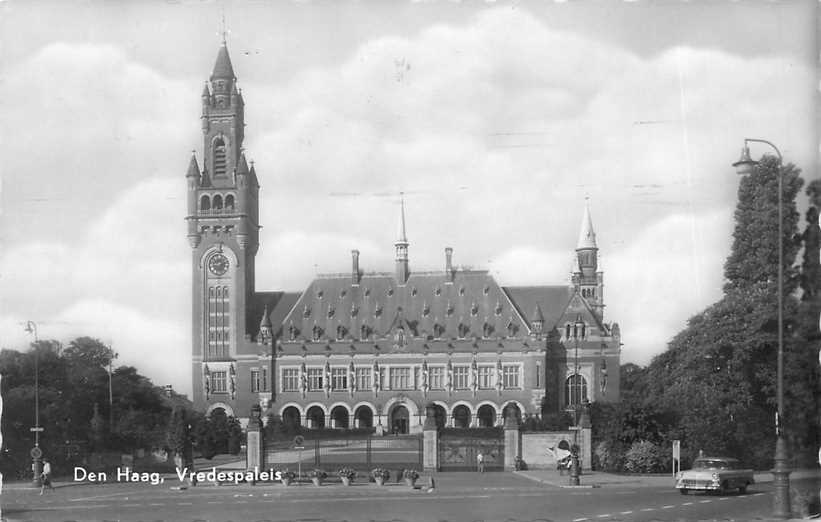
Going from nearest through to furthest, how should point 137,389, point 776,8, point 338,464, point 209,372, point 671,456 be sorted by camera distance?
point 776,8 < point 671,456 < point 338,464 < point 137,389 < point 209,372

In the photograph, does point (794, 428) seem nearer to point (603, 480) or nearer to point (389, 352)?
point (603, 480)

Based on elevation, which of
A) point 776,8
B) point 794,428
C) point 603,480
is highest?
point 776,8

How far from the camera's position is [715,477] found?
2580 centimetres

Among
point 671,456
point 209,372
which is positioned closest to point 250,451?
point 671,456

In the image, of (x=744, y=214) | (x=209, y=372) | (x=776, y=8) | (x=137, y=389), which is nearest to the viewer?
(x=776, y=8)

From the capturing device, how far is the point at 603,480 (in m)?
32.5

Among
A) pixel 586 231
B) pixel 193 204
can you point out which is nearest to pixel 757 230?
pixel 586 231

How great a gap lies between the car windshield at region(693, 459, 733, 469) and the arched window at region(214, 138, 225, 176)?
2926 cm

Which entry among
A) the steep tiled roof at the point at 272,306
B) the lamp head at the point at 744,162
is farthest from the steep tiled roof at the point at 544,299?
the lamp head at the point at 744,162

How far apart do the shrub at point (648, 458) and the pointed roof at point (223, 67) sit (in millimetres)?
17432

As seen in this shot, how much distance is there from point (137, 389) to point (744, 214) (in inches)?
945

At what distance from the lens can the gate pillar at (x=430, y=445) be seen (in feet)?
125

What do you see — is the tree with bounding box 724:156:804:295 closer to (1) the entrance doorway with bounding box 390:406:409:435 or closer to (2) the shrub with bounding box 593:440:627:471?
(2) the shrub with bounding box 593:440:627:471

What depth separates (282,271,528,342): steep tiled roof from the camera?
65.8 meters
